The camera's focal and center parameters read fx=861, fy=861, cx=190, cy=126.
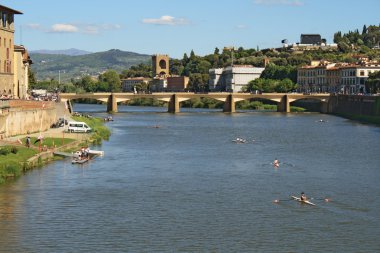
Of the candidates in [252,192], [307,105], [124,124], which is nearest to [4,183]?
[252,192]

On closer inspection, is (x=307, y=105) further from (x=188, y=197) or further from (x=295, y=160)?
(x=188, y=197)

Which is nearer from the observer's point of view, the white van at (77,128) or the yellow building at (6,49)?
Result: the white van at (77,128)

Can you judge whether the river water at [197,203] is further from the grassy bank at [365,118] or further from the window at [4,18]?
the grassy bank at [365,118]

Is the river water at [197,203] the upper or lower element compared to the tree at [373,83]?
lower

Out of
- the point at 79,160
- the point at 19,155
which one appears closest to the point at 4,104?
the point at 79,160

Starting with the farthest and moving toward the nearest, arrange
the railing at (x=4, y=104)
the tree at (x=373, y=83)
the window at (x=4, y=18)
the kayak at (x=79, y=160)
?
the tree at (x=373, y=83), the window at (x=4, y=18), the railing at (x=4, y=104), the kayak at (x=79, y=160)

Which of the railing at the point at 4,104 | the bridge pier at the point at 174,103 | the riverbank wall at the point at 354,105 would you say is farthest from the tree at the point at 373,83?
the railing at the point at 4,104

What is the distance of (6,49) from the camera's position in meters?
91.7

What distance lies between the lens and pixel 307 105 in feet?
586

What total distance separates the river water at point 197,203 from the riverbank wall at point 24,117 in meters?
7.23

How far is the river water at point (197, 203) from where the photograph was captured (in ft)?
121

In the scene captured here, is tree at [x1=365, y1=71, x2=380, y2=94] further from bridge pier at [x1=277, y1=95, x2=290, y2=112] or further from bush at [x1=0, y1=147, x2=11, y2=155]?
bush at [x1=0, y1=147, x2=11, y2=155]

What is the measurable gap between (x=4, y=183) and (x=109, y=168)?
11642 millimetres

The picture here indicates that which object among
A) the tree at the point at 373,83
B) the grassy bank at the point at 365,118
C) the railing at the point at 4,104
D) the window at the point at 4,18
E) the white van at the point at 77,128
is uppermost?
the window at the point at 4,18
